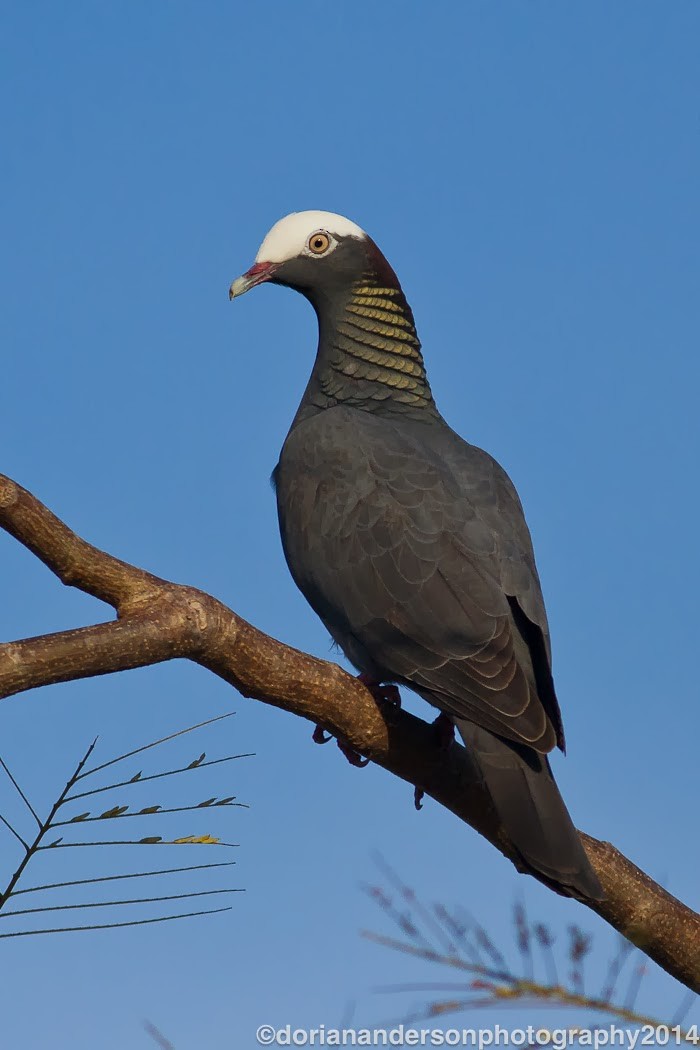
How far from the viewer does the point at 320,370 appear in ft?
19.0

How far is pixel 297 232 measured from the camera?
5.87m

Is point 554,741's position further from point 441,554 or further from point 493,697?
point 441,554

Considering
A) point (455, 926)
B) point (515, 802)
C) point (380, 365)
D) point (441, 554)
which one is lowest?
point (455, 926)

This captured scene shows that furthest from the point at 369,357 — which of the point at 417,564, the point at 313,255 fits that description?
the point at 417,564

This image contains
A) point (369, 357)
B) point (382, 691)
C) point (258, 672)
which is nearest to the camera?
point (258, 672)

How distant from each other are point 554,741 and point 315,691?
0.80 meters

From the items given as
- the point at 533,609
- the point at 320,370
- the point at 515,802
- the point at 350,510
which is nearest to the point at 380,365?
the point at 320,370

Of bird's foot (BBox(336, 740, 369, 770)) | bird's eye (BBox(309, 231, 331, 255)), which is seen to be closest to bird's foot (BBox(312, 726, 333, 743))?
bird's foot (BBox(336, 740, 369, 770))

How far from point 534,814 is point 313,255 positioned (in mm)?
3102

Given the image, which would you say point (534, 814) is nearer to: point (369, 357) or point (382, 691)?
point (382, 691)

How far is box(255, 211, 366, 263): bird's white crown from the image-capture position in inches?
231

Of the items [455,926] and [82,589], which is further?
[82,589]

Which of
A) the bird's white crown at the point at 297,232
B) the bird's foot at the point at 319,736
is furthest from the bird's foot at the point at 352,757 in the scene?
the bird's white crown at the point at 297,232

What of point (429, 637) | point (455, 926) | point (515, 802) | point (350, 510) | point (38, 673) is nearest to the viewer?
point (455, 926)
